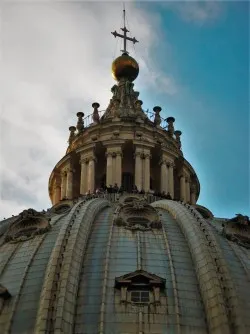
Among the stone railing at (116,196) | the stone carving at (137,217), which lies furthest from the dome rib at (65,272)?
the stone railing at (116,196)

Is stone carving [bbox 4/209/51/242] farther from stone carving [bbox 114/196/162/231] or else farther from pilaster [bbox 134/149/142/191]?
pilaster [bbox 134/149/142/191]

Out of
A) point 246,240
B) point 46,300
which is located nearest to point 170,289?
point 46,300

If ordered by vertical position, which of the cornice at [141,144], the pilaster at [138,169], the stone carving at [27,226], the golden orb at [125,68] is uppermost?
the golden orb at [125,68]

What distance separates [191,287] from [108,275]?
3490 millimetres

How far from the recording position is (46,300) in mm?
32219

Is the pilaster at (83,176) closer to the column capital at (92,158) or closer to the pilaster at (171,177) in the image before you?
the column capital at (92,158)

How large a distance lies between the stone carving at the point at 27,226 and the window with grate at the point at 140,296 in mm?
7501

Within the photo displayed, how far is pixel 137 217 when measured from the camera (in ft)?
130

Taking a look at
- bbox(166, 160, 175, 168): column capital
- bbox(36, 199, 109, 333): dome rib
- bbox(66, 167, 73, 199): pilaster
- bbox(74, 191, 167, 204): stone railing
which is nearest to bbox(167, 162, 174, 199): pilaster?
bbox(166, 160, 175, 168): column capital

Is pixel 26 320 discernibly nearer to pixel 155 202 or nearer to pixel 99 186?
pixel 155 202

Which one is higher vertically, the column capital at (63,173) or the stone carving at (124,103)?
the stone carving at (124,103)

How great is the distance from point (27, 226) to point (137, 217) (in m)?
5.42

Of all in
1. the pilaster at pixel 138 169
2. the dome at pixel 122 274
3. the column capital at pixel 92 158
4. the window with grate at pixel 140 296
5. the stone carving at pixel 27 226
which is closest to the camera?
the dome at pixel 122 274

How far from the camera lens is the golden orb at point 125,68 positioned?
5753cm
